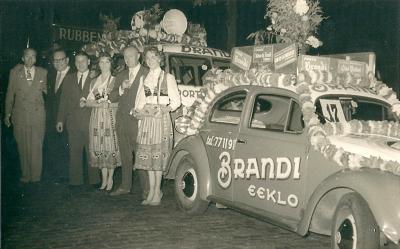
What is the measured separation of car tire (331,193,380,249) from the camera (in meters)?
4.46

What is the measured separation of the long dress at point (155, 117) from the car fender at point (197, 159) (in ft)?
0.54

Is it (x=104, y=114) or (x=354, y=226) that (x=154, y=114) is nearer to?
(x=104, y=114)

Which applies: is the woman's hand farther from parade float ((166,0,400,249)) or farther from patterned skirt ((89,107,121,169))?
parade float ((166,0,400,249))

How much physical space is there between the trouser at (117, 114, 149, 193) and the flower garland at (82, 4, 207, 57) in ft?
9.75

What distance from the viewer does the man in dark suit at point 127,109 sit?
7.46 metres

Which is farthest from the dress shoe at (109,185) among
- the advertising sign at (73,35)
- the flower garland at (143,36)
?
the advertising sign at (73,35)

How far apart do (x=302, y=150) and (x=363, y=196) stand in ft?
2.97

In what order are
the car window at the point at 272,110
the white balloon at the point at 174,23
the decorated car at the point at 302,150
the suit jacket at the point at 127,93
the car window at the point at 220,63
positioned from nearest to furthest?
the decorated car at the point at 302,150, the car window at the point at 272,110, the suit jacket at the point at 127,93, the car window at the point at 220,63, the white balloon at the point at 174,23

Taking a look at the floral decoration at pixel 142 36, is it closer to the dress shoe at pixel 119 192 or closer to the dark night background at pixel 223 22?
the dark night background at pixel 223 22

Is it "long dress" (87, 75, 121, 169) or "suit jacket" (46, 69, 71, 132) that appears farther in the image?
"suit jacket" (46, 69, 71, 132)

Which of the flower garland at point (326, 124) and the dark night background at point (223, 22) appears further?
the dark night background at point (223, 22)

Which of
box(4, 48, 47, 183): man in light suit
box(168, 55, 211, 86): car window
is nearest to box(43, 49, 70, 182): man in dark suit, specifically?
box(4, 48, 47, 183): man in light suit

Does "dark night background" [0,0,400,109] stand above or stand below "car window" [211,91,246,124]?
above

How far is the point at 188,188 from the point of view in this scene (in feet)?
22.8
